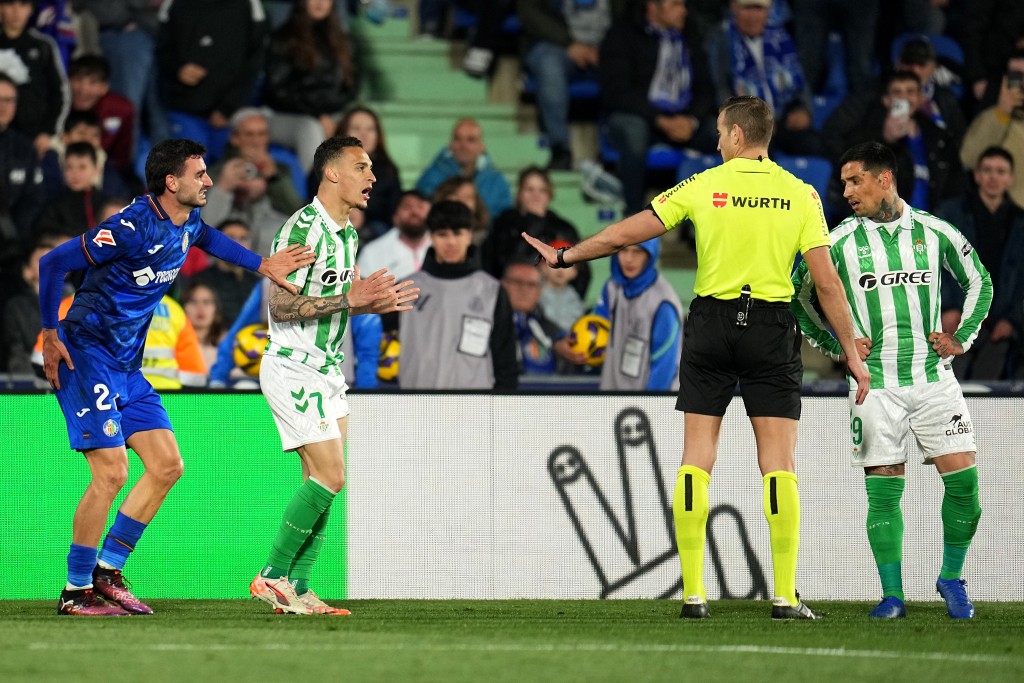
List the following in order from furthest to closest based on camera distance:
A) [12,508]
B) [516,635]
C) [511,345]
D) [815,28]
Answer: [815,28] → [511,345] → [12,508] → [516,635]

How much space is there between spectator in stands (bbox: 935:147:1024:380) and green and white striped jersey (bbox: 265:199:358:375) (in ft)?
20.0

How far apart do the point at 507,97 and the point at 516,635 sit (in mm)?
9637

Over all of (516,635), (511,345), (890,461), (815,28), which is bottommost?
(516,635)

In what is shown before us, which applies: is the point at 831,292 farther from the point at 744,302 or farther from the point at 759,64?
the point at 759,64

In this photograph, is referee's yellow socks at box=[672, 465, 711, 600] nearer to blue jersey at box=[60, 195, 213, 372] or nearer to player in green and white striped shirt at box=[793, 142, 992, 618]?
player in green and white striped shirt at box=[793, 142, 992, 618]

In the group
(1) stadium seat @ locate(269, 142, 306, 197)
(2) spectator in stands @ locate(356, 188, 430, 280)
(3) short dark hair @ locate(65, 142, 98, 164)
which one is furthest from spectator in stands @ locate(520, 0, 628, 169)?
(3) short dark hair @ locate(65, 142, 98, 164)

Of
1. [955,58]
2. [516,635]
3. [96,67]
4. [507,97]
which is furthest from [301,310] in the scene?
[955,58]

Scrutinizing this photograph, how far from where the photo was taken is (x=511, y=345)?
9609mm

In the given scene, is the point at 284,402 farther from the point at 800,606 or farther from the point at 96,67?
the point at 96,67

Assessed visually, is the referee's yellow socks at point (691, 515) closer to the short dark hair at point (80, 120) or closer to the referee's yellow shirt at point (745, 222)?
the referee's yellow shirt at point (745, 222)

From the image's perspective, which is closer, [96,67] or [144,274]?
[144,274]

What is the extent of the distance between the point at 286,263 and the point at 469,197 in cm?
468

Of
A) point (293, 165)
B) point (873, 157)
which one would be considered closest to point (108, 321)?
point (873, 157)

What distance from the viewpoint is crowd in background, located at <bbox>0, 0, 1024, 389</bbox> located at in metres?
11.6
